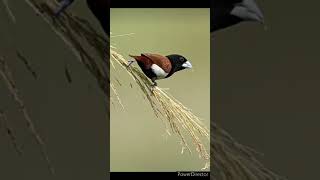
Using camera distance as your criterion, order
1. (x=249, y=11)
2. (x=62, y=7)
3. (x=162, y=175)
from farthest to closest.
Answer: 1. (x=162, y=175)
2. (x=249, y=11)
3. (x=62, y=7)

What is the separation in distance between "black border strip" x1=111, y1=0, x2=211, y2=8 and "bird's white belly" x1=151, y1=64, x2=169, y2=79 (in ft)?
0.37

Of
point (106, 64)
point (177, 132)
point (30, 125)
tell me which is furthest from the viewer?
point (177, 132)

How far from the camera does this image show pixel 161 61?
85 centimetres

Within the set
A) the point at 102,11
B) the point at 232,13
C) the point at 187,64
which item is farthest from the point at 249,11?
the point at 102,11

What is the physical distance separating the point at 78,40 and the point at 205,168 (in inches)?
14.5

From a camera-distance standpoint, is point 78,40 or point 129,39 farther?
point 129,39

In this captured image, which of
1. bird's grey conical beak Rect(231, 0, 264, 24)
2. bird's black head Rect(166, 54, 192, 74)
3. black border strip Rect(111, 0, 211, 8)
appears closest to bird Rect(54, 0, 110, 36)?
black border strip Rect(111, 0, 211, 8)

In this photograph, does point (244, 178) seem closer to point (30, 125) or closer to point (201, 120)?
point (201, 120)

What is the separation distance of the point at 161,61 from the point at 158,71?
0.10 feet

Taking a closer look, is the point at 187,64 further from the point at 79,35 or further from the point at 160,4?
the point at 79,35

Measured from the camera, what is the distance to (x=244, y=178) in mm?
722

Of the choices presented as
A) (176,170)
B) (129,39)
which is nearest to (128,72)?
(129,39)

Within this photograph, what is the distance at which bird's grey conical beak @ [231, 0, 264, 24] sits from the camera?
77cm

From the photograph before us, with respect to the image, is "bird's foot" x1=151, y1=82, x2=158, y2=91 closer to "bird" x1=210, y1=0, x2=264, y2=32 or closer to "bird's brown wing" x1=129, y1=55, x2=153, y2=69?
"bird's brown wing" x1=129, y1=55, x2=153, y2=69
